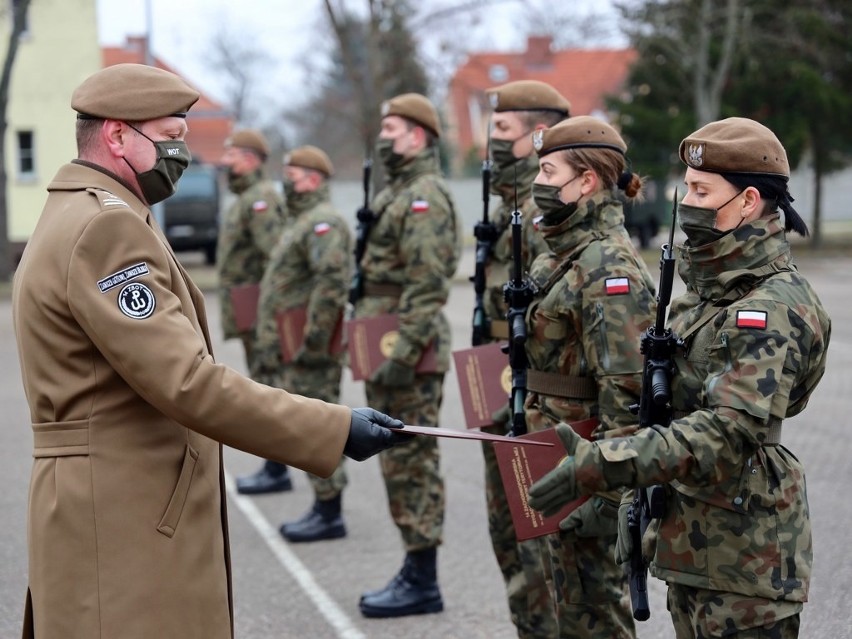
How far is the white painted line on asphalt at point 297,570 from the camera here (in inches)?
211

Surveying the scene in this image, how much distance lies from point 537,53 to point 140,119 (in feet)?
168

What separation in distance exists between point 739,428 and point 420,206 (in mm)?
3007

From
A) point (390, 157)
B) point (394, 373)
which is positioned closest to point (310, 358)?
point (394, 373)

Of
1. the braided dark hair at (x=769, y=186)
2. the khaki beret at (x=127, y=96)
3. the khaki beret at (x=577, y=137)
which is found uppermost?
the khaki beret at (x=127, y=96)

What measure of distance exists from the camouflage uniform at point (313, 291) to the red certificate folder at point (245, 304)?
583 mm

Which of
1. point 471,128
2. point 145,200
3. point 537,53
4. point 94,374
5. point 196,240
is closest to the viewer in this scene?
point 94,374

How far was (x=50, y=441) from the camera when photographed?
2953 mm

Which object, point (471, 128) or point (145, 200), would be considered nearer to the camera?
point (145, 200)

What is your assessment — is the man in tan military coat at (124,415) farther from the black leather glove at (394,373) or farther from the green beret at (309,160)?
the green beret at (309,160)

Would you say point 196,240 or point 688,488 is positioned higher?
point 688,488

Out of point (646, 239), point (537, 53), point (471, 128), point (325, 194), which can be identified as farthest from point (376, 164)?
point (471, 128)

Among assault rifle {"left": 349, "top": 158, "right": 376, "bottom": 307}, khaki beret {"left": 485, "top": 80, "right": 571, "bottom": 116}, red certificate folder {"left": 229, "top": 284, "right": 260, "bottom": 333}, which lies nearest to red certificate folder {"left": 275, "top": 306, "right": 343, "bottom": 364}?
red certificate folder {"left": 229, "top": 284, "right": 260, "bottom": 333}

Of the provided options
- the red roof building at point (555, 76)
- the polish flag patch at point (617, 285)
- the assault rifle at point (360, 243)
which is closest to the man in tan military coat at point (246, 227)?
the assault rifle at point (360, 243)

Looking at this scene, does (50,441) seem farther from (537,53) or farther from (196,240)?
(537,53)
